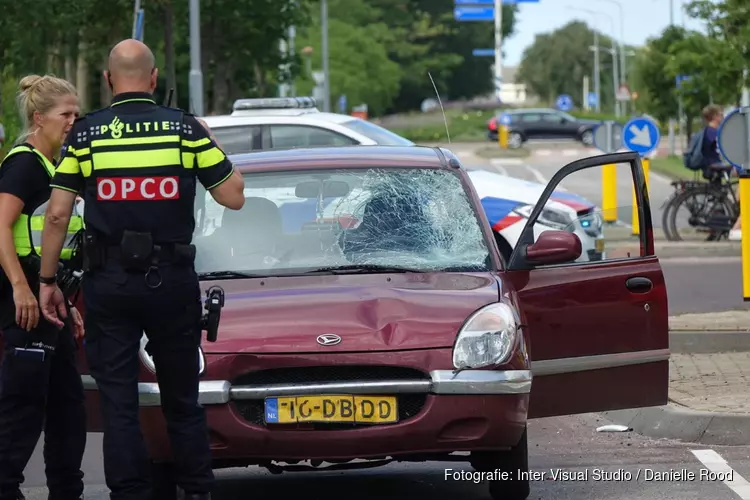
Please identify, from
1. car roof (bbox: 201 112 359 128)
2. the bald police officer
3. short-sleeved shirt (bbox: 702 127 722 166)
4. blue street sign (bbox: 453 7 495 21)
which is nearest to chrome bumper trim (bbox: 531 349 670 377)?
the bald police officer

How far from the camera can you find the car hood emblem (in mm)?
6219

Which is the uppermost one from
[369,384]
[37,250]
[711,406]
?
[37,250]

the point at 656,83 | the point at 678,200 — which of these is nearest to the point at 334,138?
the point at 678,200

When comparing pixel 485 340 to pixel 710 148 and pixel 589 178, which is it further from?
pixel 589 178

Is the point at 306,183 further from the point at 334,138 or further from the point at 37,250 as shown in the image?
the point at 334,138

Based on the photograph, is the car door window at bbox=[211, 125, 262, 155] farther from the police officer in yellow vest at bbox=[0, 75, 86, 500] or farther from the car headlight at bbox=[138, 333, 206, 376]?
the car headlight at bbox=[138, 333, 206, 376]

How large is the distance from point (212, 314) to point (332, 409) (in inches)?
22.1

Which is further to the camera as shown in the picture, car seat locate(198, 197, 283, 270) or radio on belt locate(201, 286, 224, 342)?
car seat locate(198, 197, 283, 270)

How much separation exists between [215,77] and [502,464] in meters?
27.8

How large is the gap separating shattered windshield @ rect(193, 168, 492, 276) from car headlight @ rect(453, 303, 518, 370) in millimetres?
638

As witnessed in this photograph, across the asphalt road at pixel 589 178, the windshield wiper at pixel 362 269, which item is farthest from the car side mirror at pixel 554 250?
the asphalt road at pixel 589 178

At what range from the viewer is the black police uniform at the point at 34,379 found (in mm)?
6543

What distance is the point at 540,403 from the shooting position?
717cm

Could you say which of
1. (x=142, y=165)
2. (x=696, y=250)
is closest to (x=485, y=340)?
(x=142, y=165)
